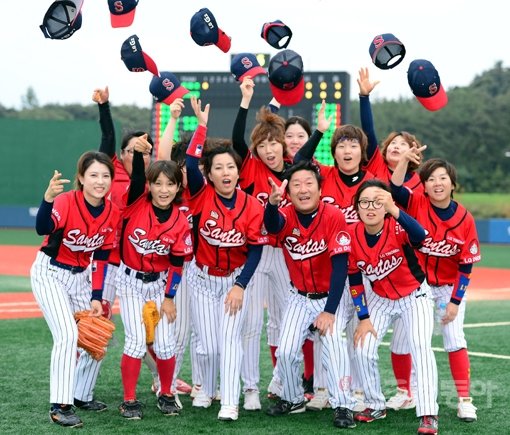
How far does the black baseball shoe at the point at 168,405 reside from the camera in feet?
16.9

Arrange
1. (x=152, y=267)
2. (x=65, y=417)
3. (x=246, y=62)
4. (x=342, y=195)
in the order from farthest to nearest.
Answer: (x=246, y=62), (x=342, y=195), (x=152, y=267), (x=65, y=417)

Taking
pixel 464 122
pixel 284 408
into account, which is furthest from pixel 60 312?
pixel 464 122

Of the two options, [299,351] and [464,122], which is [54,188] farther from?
[464,122]

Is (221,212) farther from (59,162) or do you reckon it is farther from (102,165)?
(59,162)

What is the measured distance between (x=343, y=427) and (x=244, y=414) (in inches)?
25.4

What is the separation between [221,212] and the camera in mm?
5133

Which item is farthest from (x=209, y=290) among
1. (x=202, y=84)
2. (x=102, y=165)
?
(x=202, y=84)

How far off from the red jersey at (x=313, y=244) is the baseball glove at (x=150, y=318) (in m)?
0.87

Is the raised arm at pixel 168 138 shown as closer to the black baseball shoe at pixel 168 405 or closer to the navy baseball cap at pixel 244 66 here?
the navy baseball cap at pixel 244 66

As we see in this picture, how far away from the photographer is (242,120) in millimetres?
5461

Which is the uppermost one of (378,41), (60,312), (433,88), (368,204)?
(378,41)

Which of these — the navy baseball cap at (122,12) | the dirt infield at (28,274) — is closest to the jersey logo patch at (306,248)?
the navy baseball cap at (122,12)

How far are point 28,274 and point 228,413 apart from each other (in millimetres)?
9314

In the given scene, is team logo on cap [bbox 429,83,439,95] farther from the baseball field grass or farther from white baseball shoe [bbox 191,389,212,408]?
white baseball shoe [bbox 191,389,212,408]
